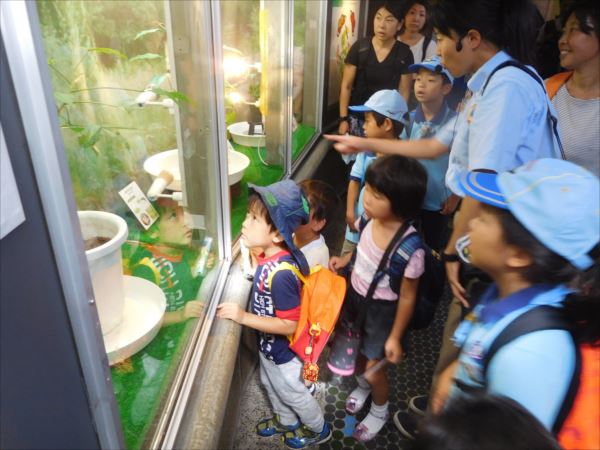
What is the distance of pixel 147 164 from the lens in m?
1.67

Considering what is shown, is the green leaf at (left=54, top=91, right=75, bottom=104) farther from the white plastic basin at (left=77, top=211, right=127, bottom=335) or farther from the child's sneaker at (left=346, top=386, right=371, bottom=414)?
the child's sneaker at (left=346, top=386, right=371, bottom=414)

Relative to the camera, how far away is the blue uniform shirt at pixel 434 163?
2.13 meters

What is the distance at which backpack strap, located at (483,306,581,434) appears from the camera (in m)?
0.82

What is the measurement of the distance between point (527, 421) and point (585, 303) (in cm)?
35

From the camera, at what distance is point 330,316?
1.66m

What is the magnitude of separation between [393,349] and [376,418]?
428 mm

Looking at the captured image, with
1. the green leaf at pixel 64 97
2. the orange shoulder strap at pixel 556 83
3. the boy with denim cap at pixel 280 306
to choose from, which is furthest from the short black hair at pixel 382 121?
the green leaf at pixel 64 97

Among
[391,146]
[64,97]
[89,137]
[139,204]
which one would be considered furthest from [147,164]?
[391,146]

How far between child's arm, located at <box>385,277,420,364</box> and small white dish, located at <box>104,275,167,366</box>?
3.02 feet

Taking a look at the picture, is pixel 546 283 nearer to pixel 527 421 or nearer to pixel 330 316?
pixel 527 421

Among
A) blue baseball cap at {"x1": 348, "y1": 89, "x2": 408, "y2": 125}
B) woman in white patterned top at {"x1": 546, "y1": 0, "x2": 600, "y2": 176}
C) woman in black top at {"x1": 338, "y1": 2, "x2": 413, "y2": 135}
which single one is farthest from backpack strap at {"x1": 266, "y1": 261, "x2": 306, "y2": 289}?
woman in black top at {"x1": 338, "y1": 2, "x2": 413, "y2": 135}

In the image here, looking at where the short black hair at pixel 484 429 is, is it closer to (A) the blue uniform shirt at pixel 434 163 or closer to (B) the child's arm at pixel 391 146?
(B) the child's arm at pixel 391 146

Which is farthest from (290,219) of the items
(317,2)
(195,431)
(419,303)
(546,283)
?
(317,2)

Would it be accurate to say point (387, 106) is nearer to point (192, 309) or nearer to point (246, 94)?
point (246, 94)
